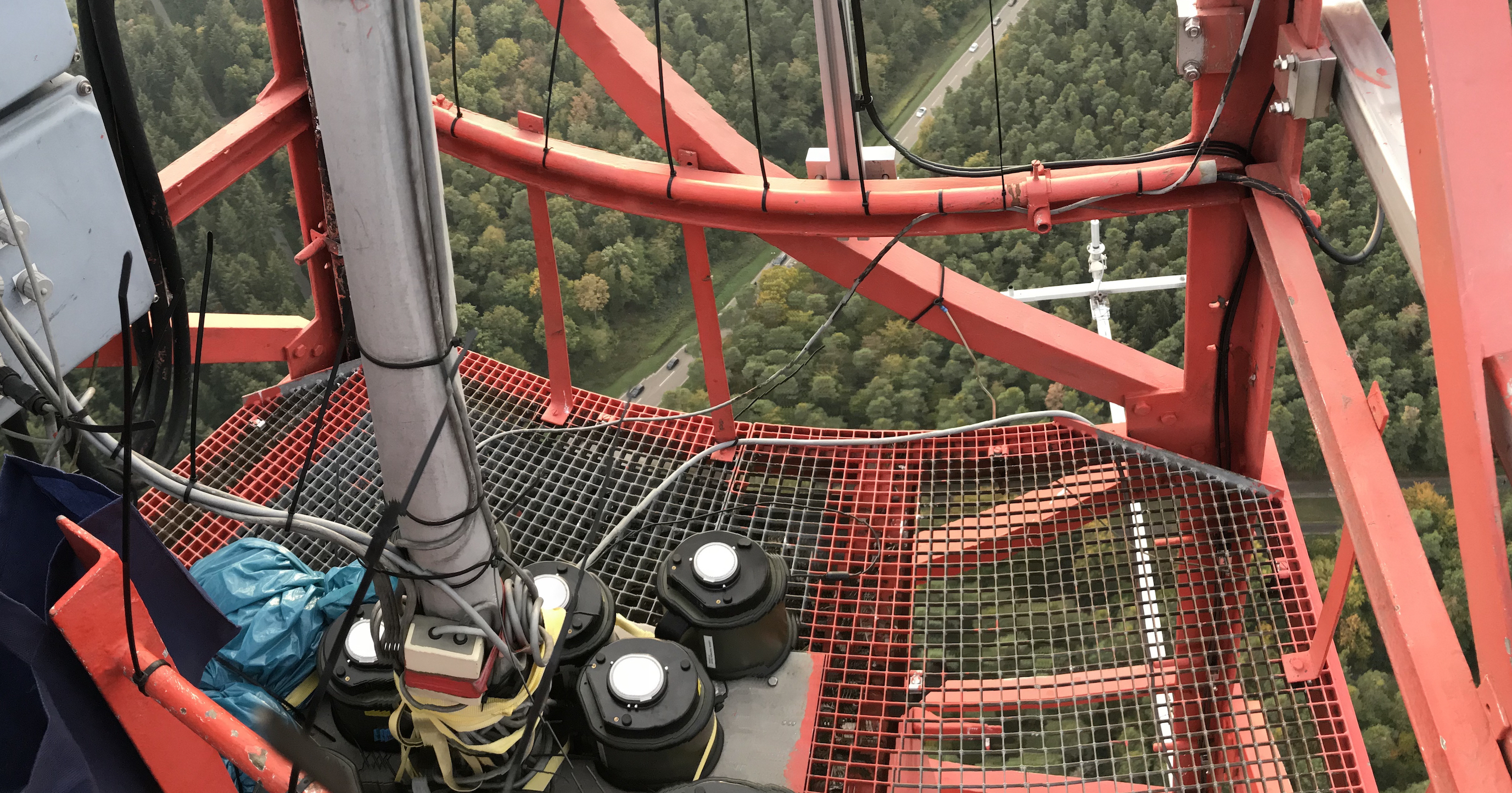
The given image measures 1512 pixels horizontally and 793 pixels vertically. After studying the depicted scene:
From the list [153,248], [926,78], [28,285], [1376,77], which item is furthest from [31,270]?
[926,78]

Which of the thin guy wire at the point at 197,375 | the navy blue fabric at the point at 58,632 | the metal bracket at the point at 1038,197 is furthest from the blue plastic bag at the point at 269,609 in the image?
the metal bracket at the point at 1038,197

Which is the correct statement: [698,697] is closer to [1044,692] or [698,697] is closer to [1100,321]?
[1044,692]

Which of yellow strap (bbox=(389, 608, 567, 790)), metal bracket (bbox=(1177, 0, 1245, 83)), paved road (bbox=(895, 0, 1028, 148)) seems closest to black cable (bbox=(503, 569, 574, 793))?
yellow strap (bbox=(389, 608, 567, 790))

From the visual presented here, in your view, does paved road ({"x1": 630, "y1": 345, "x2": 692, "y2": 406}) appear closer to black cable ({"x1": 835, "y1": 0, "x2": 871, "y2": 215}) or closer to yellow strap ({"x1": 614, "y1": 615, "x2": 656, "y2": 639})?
black cable ({"x1": 835, "y1": 0, "x2": 871, "y2": 215})

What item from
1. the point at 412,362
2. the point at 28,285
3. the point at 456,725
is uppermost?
the point at 28,285

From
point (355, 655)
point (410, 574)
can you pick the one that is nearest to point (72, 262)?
point (410, 574)

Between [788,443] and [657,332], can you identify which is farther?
[657,332]

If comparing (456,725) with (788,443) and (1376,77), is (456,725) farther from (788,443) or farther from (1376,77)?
(1376,77)
